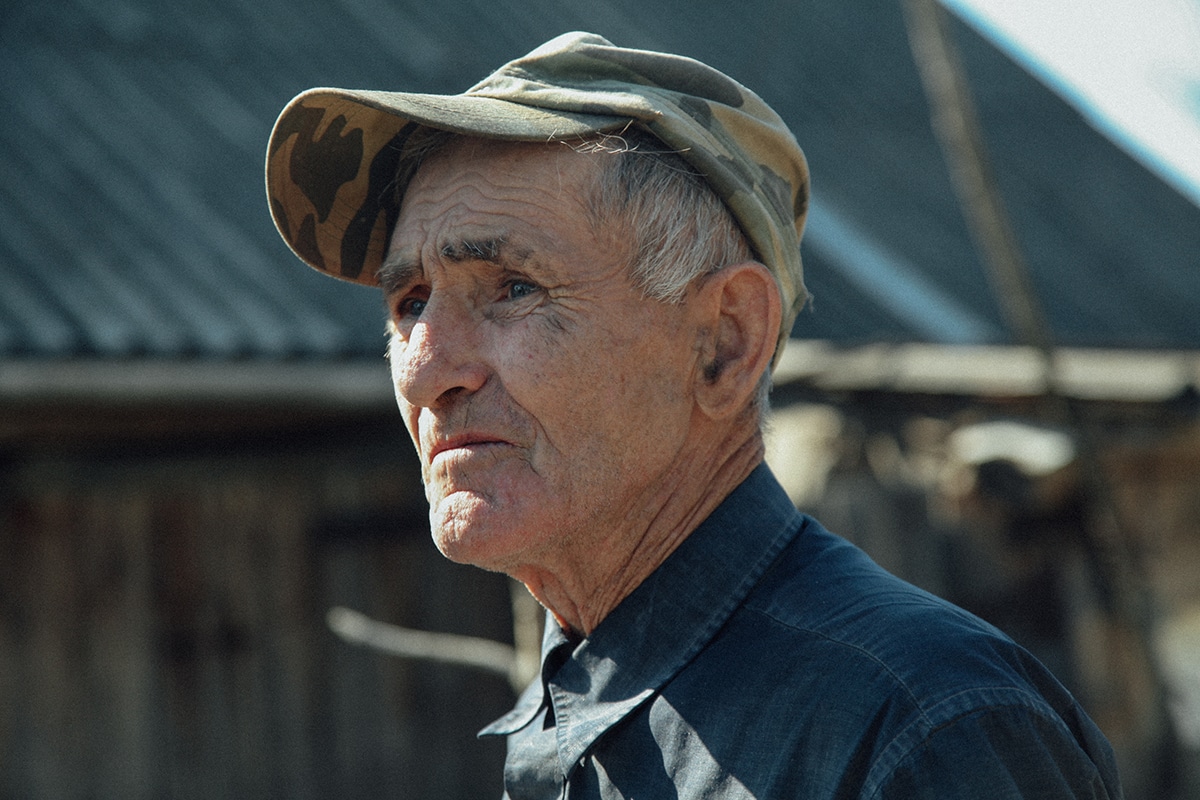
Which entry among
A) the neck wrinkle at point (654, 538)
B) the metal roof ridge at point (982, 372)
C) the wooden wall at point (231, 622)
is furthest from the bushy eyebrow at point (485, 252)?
the wooden wall at point (231, 622)

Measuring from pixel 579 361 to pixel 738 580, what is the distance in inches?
14.0

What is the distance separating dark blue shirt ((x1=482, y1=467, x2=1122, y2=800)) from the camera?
1.23 meters

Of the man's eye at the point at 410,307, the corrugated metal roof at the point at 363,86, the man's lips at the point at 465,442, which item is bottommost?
the corrugated metal roof at the point at 363,86

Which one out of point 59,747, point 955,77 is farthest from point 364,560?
point 955,77

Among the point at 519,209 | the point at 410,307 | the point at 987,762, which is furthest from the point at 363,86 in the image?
the point at 987,762

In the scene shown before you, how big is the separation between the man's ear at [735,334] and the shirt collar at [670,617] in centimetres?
13

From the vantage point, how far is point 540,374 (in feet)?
5.32

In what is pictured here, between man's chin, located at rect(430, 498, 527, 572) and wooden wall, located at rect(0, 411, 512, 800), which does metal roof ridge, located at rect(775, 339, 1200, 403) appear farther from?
man's chin, located at rect(430, 498, 527, 572)

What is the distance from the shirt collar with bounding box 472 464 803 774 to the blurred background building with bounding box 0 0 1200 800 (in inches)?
92.9

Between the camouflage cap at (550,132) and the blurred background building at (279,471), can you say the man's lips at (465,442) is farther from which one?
the blurred background building at (279,471)

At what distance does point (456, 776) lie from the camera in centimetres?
490

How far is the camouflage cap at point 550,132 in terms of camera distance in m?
1.62

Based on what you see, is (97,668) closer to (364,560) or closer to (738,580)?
(364,560)

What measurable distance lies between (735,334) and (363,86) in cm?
447
